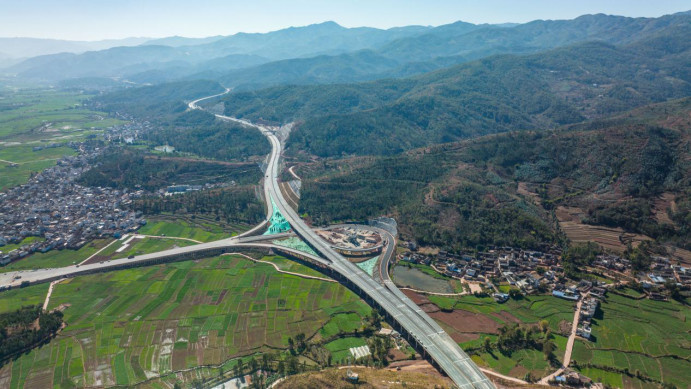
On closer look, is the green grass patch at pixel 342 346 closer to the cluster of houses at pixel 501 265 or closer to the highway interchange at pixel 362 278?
the highway interchange at pixel 362 278

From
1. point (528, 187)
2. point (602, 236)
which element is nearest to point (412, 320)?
point (602, 236)

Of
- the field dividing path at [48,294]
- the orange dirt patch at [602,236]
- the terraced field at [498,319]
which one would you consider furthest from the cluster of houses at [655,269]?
the field dividing path at [48,294]

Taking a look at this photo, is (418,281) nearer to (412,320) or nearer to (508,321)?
(412,320)

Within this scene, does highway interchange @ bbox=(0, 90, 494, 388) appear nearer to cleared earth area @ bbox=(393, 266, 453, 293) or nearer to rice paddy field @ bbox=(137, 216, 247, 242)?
cleared earth area @ bbox=(393, 266, 453, 293)

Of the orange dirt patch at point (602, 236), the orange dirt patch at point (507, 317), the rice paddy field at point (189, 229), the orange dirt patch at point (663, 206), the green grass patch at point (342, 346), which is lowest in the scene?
the green grass patch at point (342, 346)

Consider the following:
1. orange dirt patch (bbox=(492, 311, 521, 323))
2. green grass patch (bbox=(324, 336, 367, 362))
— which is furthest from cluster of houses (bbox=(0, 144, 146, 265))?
orange dirt patch (bbox=(492, 311, 521, 323))

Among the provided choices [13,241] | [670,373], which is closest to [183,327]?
[13,241]
